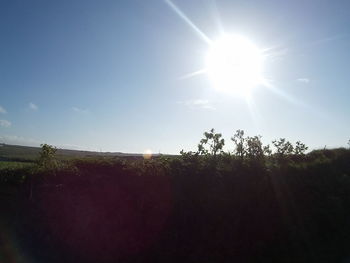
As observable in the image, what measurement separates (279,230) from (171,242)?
3.26 m

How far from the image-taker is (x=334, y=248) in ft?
30.9

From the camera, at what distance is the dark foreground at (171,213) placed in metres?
7.30

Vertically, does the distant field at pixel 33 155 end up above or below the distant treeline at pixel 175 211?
above

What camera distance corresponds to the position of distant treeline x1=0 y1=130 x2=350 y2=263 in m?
7.34

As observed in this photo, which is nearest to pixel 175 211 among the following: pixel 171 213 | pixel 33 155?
pixel 171 213

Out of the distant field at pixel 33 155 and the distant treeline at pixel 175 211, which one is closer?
the distant treeline at pixel 175 211

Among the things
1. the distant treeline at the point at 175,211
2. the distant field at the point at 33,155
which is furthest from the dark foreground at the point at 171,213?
the distant field at the point at 33,155

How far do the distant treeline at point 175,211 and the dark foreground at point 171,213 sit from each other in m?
0.02

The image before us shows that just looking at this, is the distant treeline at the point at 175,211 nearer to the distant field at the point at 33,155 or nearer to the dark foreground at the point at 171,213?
the dark foreground at the point at 171,213

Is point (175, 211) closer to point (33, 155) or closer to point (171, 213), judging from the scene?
point (171, 213)

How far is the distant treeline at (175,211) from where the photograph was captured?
289 inches

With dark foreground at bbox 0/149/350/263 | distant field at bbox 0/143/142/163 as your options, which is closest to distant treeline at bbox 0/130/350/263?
dark foreground at bbox 0/149/350/263

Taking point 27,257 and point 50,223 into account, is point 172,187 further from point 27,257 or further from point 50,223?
point 27,257

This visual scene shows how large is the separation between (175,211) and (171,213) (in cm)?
13
